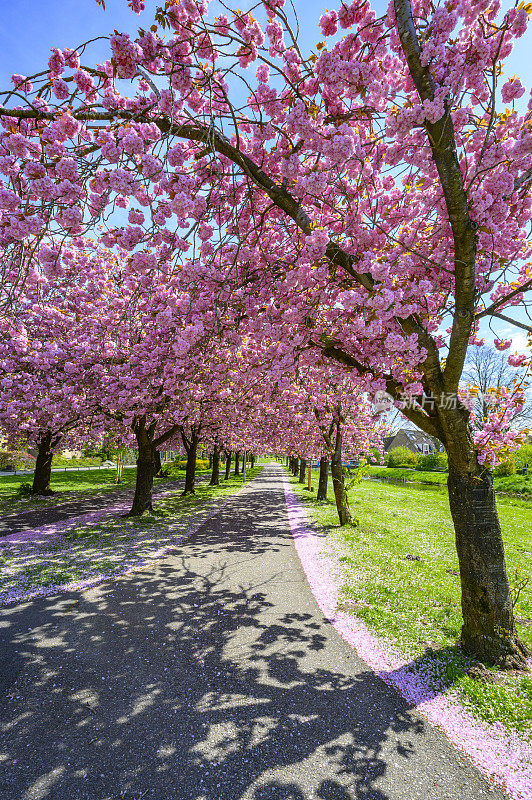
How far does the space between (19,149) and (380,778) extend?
25.1ft

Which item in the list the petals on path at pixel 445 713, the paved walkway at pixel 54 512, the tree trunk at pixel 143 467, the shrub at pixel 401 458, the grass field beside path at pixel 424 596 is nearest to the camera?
the petals on path at pixel 445 713

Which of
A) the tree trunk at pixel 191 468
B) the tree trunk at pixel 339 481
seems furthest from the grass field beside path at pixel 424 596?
the tree trunk at pixel 191 468

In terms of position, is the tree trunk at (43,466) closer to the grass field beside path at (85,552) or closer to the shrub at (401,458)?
the grass field beside path at (85,552)

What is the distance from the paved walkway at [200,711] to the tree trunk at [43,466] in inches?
569

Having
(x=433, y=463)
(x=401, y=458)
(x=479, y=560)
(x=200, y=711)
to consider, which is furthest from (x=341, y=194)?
(x=401, y=458)

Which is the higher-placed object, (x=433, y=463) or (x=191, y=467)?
(x=191, y=467)

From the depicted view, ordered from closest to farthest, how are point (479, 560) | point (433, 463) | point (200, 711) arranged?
point (200, 711)
point (479, 560)
point (433, 463)

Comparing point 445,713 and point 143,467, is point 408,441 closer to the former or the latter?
point 143,467

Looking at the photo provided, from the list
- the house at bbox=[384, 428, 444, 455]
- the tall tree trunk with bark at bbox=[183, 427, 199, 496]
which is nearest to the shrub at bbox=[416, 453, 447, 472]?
the house at bbox=[384, 428, 444, 455]

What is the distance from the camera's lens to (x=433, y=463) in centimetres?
5553

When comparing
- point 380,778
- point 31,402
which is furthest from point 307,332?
point 31,402

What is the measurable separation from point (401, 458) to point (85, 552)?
6190 centimetres

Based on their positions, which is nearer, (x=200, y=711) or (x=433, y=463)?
(x=200, y=711)

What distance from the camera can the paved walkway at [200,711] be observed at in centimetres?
302
